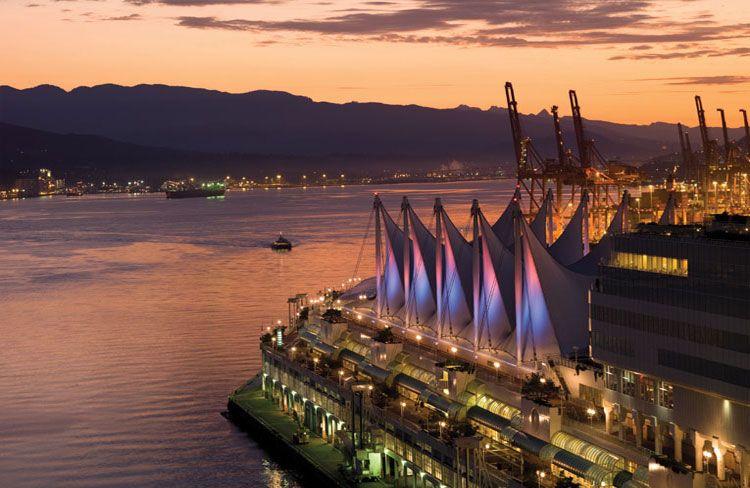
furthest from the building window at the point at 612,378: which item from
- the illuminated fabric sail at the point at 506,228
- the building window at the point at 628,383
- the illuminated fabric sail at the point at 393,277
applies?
the illuminated fabric sail at the point at 393,277

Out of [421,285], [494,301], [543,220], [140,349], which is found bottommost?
[140,349]

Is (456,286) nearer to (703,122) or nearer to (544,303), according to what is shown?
(544,303)

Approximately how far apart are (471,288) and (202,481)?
9.99 m

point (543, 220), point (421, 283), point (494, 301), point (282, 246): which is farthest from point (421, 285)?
point (282, 246)

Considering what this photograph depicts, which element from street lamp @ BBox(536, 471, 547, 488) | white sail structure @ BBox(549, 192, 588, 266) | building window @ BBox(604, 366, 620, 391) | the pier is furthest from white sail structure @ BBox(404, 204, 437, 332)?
street lamp @ BBox(536, 471, 547, 488)

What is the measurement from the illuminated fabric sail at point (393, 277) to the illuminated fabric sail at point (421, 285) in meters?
1.44

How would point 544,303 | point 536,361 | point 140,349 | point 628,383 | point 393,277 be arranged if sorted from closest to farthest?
point 628,383 < point 536,361 < point 544,303 < point 393,277 < point 140,349

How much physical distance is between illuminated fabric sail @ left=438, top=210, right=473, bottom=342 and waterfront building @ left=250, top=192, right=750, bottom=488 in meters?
0.04

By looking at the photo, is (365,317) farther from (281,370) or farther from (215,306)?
(215,306)

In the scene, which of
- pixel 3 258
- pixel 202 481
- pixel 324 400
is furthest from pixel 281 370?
pixel 3 258

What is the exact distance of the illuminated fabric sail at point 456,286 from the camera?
35.4 meters

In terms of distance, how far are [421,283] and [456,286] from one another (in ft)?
8.81

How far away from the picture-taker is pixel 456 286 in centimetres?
3597

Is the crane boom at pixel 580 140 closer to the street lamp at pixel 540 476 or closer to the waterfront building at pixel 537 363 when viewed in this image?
the waterfront building at pixel 537 363
